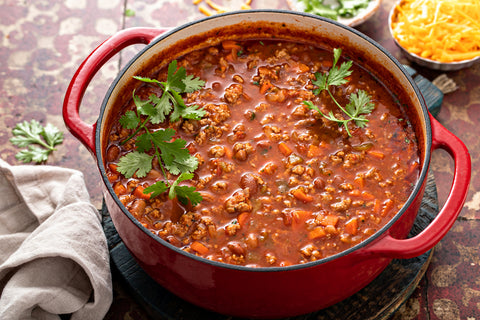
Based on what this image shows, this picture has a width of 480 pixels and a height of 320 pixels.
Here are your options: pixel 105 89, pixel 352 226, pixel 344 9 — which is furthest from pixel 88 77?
pixel 344 9

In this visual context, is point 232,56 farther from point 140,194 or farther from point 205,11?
point 205,11

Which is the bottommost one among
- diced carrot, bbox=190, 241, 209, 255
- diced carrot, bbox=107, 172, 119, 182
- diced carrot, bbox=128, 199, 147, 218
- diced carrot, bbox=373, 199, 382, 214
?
diced carrot, bbox=190, 241, 209, 255

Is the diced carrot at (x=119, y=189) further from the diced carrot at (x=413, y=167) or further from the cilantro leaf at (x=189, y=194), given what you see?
the diced carrot at (x=413, y=167)

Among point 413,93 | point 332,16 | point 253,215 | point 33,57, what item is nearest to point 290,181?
point 253,215

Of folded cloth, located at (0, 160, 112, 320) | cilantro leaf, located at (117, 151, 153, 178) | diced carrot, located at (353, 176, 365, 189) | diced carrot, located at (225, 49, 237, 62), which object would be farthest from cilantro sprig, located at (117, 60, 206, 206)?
diced carrot, located at (353, 176, 365, 189)

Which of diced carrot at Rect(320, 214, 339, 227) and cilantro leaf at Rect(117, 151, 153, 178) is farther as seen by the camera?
cilantro leaf at Rect(117, 151, 153, 178)

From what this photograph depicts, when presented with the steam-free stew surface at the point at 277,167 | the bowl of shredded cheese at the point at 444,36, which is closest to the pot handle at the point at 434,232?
the steam-free stew surface at the point at 277,167

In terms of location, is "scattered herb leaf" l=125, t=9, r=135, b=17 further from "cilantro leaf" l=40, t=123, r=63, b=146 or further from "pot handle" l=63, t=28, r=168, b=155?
"pot handle" l=63, t=28, r=168, b=155
